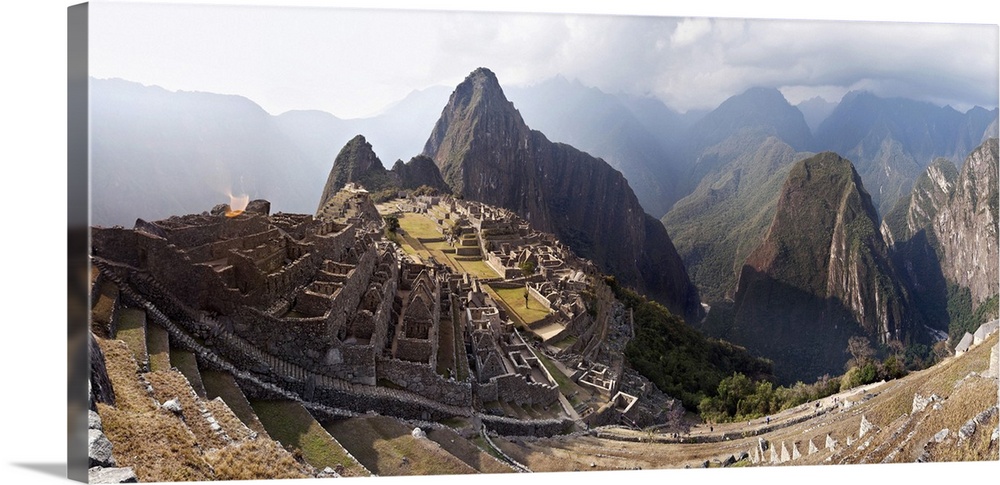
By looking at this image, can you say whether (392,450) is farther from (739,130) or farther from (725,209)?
(725,209)

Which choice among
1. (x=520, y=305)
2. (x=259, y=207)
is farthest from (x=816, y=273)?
(x=259, y=207)

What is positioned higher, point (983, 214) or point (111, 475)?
point (983, 214)

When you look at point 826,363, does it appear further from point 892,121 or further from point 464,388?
point 464,388

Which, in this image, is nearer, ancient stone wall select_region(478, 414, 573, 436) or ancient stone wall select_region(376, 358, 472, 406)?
ancient stone wall select_region(376, 358, 472, 406)

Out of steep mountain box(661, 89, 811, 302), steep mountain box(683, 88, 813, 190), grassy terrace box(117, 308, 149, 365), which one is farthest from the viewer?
steep mountain box(661, 89, 811, 302)

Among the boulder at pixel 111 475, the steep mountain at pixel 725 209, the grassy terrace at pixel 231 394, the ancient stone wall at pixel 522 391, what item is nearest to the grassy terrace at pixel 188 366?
the grassy terrace at pixel 231 394

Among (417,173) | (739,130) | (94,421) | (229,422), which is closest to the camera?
(94,421)

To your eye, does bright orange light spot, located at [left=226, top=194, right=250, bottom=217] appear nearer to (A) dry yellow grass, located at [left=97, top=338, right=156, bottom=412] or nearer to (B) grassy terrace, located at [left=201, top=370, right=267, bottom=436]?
(B) grassy terrace, located at [left=201, top=370, right=267, bottom=436]

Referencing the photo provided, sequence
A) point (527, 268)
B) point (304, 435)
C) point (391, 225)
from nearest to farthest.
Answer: point (304, 435) → point (527, 268) → point (391, 225)

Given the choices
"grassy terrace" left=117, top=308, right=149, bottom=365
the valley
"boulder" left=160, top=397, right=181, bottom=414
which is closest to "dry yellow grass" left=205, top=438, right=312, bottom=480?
the valley
